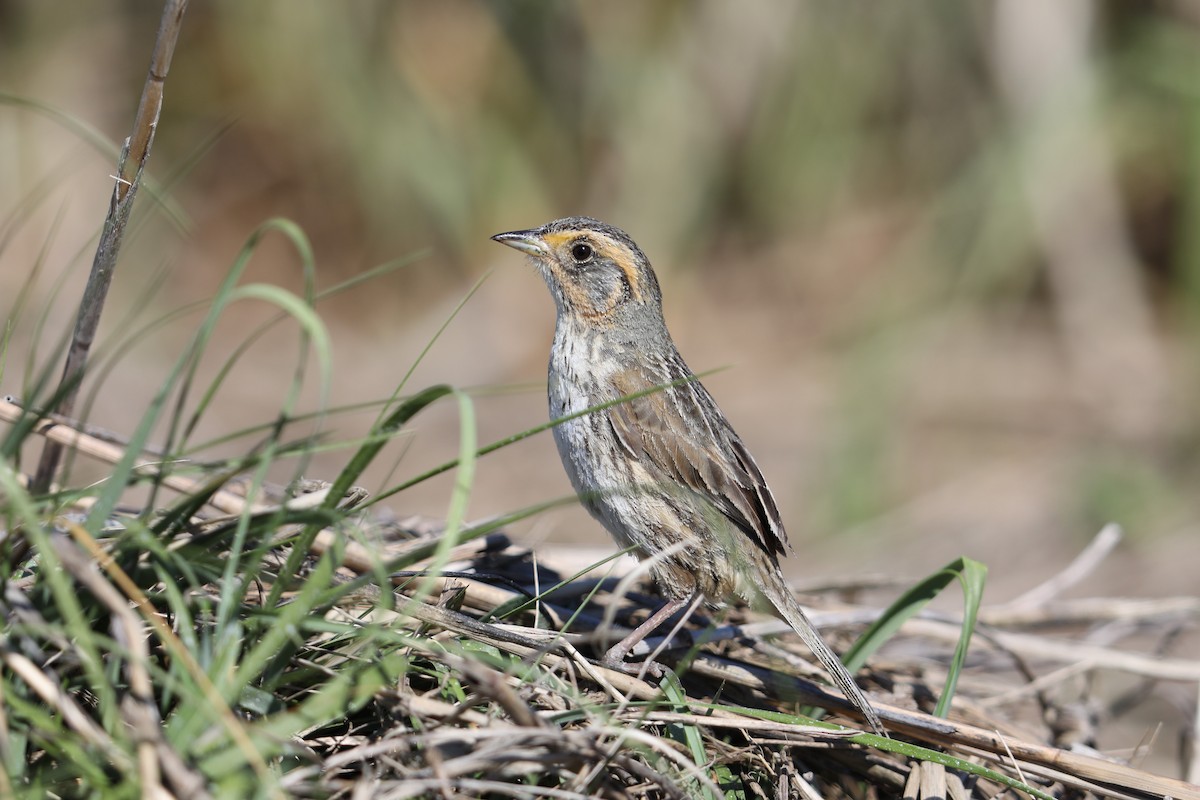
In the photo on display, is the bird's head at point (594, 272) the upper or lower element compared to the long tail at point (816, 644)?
upper

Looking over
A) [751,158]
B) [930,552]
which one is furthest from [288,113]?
[930,552]

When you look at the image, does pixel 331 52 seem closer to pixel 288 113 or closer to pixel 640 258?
pixel 288 113

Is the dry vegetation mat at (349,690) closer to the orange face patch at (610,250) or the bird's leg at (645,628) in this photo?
the bird's leg at (645,628)

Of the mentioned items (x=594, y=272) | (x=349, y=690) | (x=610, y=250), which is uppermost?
(x=610, y=250)

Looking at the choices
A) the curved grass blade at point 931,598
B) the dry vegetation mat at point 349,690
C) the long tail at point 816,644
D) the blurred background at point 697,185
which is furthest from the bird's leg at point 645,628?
the blurred background at point 697,185

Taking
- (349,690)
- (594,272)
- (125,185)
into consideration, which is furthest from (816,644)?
(125,185)

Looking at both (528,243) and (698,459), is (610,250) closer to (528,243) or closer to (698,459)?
(528,243)

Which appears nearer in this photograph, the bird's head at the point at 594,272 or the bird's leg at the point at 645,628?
the bird's leg at the point at 645,628
